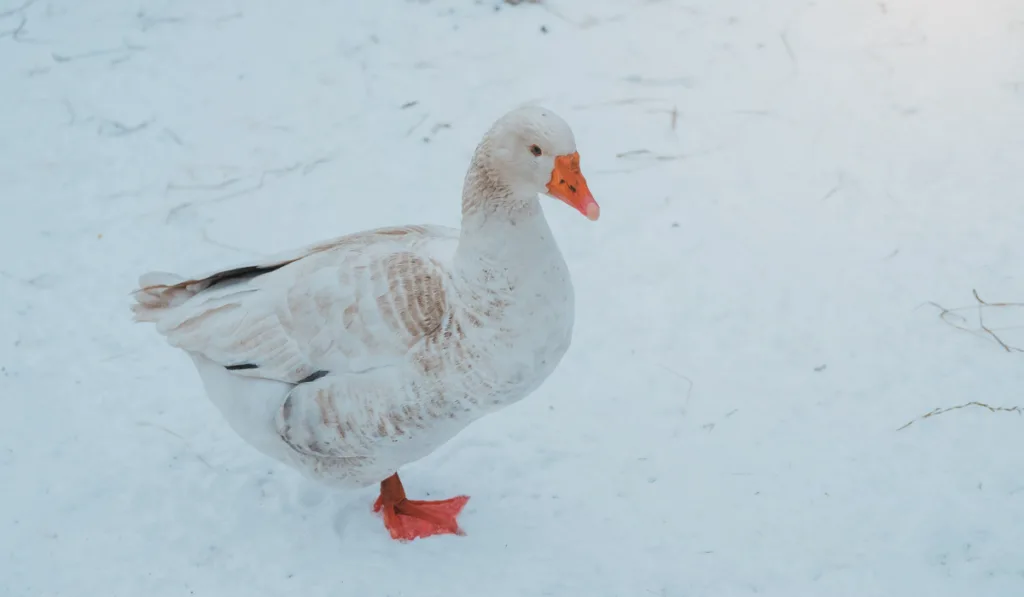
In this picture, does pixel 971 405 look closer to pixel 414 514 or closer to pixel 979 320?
pixel 979 320

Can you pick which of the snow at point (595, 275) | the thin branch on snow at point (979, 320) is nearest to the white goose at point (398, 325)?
the snow at point (595, 275)

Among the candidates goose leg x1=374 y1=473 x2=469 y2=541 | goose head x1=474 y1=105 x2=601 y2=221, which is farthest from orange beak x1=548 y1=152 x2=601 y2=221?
goose leg x1=374 y1=473 x2=469 y2=541

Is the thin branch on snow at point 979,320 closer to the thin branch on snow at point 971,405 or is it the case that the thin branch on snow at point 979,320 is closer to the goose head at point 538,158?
the thin branch on snow at point 971,405

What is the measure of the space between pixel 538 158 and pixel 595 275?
1.79 meters

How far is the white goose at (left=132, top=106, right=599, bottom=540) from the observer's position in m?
2.83

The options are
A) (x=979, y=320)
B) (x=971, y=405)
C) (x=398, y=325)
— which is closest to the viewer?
(x=398, y=325)

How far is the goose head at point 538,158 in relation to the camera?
8.82 feet

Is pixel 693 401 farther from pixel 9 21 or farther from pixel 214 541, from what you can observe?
pixel 9 21

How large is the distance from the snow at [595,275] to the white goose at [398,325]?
0.65 meters

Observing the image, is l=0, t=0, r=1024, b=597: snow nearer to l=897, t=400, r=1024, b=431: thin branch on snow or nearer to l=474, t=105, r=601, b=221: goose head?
l=897, t=400, r=1024, b=431: thin branch on snow

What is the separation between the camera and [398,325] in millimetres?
2951

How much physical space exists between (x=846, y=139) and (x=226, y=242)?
3.19m

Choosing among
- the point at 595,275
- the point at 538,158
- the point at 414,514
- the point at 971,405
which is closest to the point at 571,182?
the point at 538,158

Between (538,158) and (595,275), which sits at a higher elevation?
(538,158)
